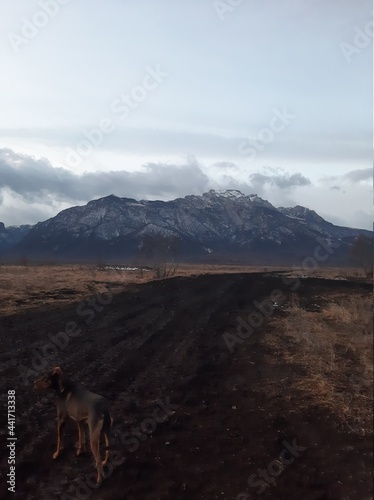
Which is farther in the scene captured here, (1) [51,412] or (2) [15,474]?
(1) [51,412]

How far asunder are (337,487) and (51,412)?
5.79m

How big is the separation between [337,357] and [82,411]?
401 inches

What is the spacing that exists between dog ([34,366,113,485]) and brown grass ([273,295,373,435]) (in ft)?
18.1

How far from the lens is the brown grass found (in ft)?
32.9

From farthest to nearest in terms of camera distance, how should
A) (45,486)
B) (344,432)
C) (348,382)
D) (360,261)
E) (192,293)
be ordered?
(360,261), (192,293), (348,382), (344,432), (45,486)

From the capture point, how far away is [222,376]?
12.2m

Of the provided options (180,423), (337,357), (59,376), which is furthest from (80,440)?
(337,357)

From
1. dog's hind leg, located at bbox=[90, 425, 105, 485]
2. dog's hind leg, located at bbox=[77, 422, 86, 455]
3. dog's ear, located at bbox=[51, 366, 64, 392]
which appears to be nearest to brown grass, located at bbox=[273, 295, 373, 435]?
dog's hind leg, located at bbox=[90, 425, 105, 485]

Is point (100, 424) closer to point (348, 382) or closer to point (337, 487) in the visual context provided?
point (337, 487)

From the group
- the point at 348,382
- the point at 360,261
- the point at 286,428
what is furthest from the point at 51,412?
the point at 360,261

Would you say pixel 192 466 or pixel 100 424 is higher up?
pixel 100 424

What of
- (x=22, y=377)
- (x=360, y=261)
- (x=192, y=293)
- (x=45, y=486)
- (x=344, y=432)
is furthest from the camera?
(x=360, y=261)

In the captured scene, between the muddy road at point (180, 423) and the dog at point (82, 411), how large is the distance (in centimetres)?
34

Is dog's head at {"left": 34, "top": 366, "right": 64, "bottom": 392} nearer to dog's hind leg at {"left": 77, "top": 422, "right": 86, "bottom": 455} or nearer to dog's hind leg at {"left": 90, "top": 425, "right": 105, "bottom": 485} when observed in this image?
dog's hind leg at {"left": 77, "top": 422, "right": 86, "bottom": 455}
